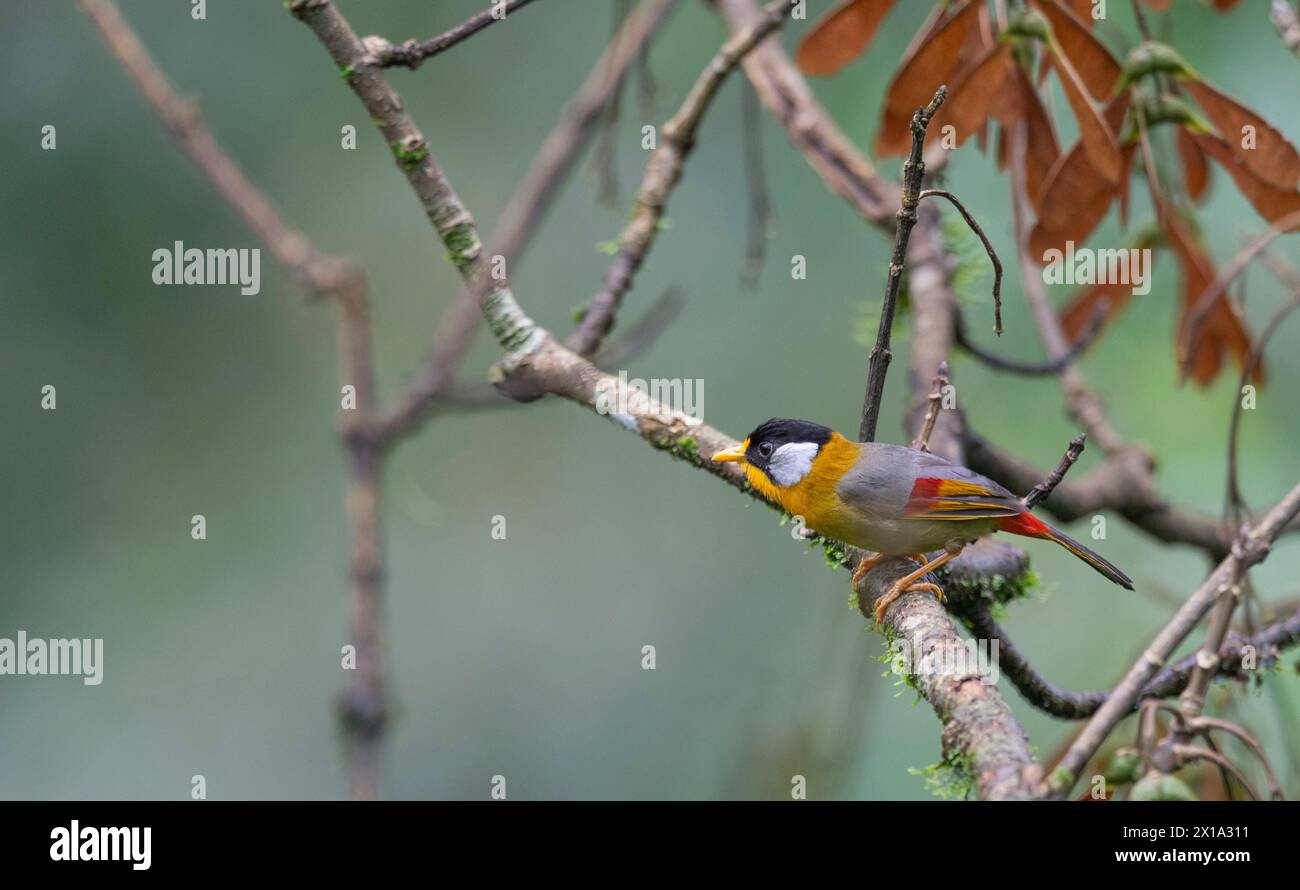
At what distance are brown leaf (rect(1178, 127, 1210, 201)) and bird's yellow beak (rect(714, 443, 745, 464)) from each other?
1261mm

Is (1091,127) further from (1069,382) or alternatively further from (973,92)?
(1069,382)

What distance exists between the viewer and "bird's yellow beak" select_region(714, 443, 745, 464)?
1.89 metres

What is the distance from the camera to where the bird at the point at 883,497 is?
6.47 feet

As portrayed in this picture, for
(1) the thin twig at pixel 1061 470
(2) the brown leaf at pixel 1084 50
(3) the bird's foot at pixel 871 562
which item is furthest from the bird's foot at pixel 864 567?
(2) the brown leaf at pixel 1084 50

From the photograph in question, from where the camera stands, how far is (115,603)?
4477mm

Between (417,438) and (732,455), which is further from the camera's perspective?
(417,438)

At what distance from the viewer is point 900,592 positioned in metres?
1.73

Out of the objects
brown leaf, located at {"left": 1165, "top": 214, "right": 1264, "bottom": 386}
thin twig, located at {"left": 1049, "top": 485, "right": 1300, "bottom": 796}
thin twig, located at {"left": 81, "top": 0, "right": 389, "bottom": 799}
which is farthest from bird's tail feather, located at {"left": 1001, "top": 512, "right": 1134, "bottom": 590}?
thin twig, located at {"left": 81, "top": 0, "right": 389, "bottom": 799}

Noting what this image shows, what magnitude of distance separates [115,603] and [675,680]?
2.21 metres

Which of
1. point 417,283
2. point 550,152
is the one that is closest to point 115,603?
point 417,283

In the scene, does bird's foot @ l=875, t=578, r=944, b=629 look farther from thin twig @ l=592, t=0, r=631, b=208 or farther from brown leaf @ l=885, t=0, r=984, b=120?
thin twig @ l=592, t=0, r=631, b=208

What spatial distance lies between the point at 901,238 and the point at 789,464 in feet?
2.00

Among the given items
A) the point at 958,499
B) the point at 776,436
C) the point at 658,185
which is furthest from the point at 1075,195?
the point at 658,185

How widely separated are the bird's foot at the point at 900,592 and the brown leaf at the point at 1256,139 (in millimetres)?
1118
